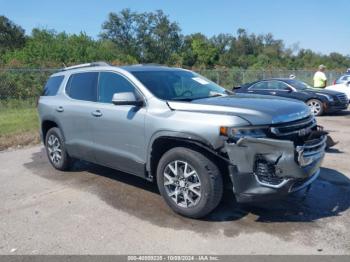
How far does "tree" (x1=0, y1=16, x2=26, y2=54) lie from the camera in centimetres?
4772

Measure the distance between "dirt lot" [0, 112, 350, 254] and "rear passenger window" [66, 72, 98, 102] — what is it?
Result: 1.37m

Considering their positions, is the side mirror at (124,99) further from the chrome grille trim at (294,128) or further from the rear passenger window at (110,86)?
the chrome grille trim at (294,128)

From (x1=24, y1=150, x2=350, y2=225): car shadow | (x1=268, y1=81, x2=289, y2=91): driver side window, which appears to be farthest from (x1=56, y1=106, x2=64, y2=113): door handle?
(x1=268, y1=81, x2=289, y2=91): driver side window

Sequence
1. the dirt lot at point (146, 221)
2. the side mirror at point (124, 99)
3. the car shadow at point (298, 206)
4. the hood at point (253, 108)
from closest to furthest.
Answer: the dirt lot at point (146, 221)
the hood at point (253, 108)
the car shadow at point (298, 206)
the side mirror at point (124, 99)

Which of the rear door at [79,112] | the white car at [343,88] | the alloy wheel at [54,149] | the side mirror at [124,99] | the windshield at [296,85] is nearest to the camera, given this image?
the side mirror at [124,99]

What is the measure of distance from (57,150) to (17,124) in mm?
5642

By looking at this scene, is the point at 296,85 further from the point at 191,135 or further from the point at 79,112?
the point at 191,135

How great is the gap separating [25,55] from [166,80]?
80.2 ft

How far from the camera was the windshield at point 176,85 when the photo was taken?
5.18 m

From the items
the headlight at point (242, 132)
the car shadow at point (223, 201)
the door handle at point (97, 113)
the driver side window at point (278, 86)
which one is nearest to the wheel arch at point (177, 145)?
the headlight at point (242, 132)

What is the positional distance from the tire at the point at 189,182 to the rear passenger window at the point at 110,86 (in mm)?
1238

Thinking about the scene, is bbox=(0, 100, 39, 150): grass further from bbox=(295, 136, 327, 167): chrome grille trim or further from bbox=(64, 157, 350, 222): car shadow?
bbox=(295, 136, 327, 167): chrome grille trim

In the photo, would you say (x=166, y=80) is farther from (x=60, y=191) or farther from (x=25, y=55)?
(x=25, y=55)

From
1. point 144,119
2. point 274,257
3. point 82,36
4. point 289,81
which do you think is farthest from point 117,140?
point 82,36
